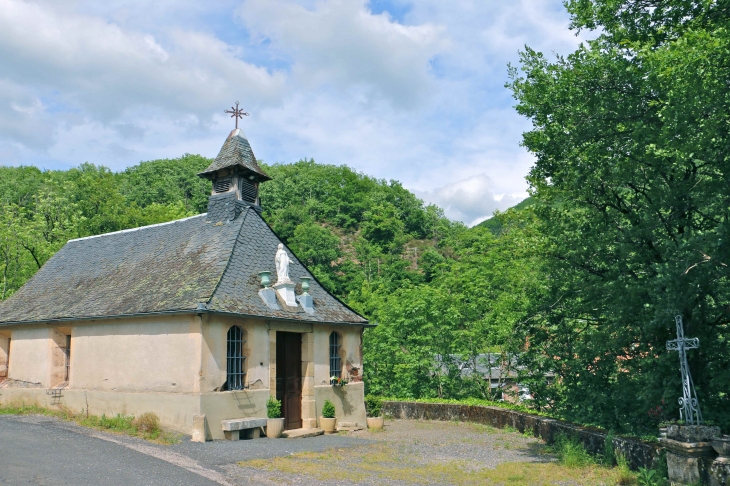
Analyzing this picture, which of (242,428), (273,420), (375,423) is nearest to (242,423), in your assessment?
(242,428)

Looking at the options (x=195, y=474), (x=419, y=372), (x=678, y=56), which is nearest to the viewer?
(x=678, y=56)

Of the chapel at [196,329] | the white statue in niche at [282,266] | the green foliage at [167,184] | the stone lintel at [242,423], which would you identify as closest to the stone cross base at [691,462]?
the stone lintel at [242,423]

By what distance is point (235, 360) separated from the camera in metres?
14.7

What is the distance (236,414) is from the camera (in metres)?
14.3

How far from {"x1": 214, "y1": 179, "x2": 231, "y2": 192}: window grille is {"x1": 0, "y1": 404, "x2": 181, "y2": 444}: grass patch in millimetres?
7796

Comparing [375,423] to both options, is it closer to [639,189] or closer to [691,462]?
[639,189]

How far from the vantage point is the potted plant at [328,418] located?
1609 centimetres

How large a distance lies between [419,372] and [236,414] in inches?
375

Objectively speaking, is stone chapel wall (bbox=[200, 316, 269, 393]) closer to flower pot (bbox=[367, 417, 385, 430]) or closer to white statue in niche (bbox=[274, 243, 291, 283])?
white statue in niche (bbox=[274, 243, 291, 283])

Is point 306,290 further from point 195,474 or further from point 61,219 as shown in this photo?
point 61,219

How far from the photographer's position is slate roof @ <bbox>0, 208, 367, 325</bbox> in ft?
49.7

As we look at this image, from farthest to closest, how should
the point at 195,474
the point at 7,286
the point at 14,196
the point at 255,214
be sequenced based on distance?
the point at 14,196, the point at 7,286, the point at 255,214, the point at 195,474

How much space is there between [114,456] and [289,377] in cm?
640

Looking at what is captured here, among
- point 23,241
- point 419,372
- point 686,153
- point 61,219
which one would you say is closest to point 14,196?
point 61,219
